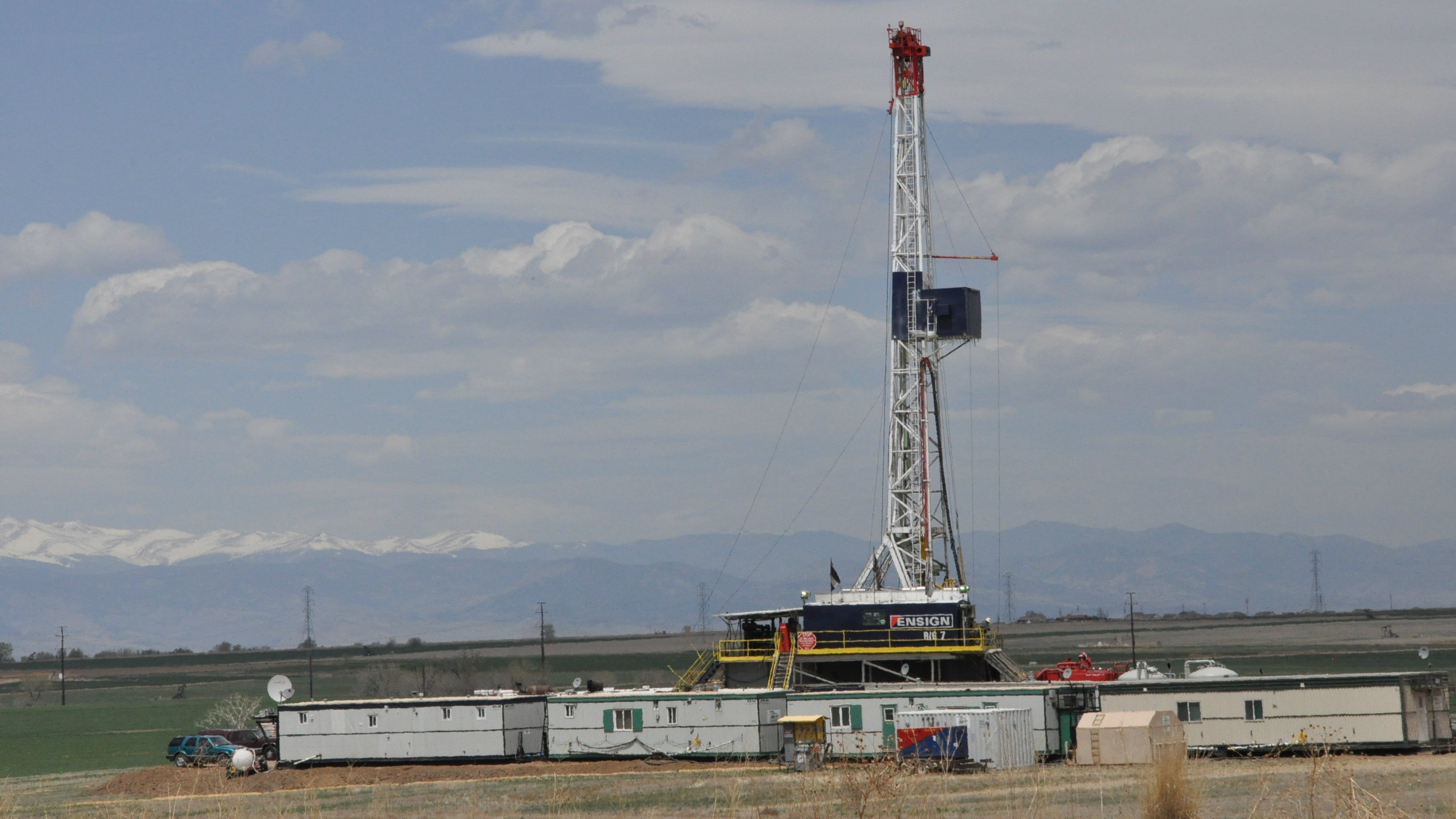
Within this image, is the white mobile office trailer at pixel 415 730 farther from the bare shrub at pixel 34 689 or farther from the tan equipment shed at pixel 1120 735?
the bare shrub at pixel 34 689

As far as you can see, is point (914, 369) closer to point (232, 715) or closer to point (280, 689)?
point (280, 689)

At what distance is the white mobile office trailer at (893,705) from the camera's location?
46062 mm

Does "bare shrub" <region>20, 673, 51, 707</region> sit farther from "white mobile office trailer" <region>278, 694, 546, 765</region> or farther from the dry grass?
the dry grass

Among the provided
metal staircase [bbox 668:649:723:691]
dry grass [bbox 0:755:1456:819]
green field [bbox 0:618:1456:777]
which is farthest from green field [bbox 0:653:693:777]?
metal staircase [bbox 668:649:723:691]

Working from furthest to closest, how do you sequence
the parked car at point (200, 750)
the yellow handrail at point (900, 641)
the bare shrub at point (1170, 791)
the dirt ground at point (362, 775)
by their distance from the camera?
the parked car at point (200, 750)
the yellow handrail at point (900, 641)
the dirt ground at point (362, 775)
the bare shrub at point (1170, 791)

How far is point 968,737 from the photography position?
42.5 meters

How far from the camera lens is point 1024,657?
166250 mm

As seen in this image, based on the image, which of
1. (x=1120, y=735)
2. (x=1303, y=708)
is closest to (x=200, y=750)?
(x=1120, y=735)

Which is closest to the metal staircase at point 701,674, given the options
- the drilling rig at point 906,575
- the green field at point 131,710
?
the drilling rig at point 906,575

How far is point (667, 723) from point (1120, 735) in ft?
47.9

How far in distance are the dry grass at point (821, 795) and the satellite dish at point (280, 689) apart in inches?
470

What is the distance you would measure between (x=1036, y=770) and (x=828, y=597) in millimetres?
11501

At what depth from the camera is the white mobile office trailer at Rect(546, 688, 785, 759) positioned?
158 feet

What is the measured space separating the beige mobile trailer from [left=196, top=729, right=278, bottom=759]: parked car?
29.0 metres
